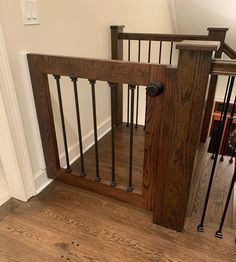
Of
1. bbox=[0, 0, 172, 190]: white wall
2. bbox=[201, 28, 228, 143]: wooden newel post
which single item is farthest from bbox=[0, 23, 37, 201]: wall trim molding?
bbox=[201, 28, 228, 143]: wooden newel post

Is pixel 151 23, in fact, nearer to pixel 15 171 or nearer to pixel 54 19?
pixel 54 19

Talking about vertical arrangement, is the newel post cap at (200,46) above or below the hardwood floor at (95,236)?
above

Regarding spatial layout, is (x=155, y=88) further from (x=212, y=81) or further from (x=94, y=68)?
(x=212, y=81)

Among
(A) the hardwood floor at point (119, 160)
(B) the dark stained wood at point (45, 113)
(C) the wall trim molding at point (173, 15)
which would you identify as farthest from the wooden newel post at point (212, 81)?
(C) the wall trim molding at point (173, 15)

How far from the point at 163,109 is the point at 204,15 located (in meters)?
3.08

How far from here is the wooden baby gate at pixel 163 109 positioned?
0.99 meters

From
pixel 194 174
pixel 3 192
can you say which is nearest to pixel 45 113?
pixel 3 192

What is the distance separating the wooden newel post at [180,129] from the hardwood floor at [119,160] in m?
0.34

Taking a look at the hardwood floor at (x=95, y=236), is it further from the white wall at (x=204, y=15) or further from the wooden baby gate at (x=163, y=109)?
the white wall at (x=204, y=15)

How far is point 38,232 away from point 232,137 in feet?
7.02

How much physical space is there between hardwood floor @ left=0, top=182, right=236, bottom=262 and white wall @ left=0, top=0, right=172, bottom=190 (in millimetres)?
289

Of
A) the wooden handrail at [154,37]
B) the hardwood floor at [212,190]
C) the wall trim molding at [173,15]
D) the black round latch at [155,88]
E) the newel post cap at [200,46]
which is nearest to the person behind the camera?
the newel post cap at [200,46]

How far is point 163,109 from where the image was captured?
1.12 meters

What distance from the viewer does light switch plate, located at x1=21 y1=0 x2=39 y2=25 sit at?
1282 mm
